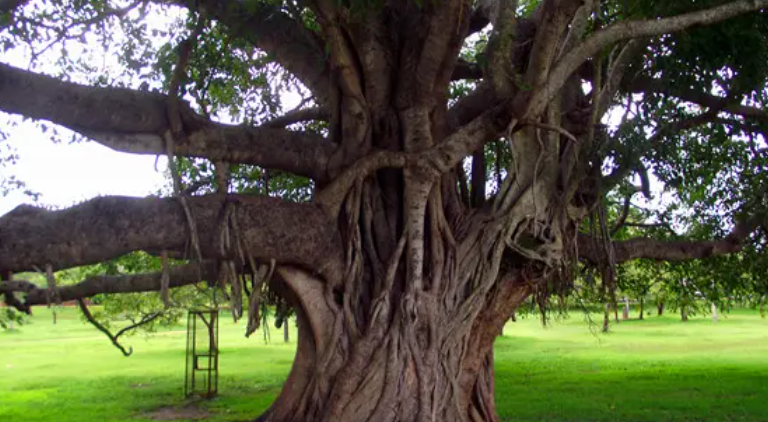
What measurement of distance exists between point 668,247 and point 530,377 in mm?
8035

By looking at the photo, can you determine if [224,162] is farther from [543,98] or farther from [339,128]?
[543,98]

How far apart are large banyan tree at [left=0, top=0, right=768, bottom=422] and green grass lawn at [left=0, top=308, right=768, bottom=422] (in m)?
4.23

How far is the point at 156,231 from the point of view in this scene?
6109 millimetres

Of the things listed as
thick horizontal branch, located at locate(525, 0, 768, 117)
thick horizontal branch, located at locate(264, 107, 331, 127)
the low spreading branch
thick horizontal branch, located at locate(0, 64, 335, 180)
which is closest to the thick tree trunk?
thick horizontal branch, located at locate(0, 64, 335, 180)

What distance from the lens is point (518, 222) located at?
24.8 feet

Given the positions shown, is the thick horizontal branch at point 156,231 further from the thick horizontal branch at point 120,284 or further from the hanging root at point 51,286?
the thick horizontal branch at point 120,284

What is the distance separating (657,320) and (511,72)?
36.3 m

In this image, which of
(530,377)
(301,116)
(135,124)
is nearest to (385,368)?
(135,124)

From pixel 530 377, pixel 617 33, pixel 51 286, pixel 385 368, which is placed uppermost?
pixel 617 33

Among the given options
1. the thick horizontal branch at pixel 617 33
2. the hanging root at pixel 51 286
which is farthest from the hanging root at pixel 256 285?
the thick horizontal branch at pixel 617 33

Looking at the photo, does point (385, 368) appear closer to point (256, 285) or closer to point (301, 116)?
point (256, 285)

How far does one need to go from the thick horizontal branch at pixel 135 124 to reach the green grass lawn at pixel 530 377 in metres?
5.58

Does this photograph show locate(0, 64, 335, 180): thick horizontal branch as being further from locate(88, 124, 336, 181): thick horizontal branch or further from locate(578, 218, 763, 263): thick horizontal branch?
locate(578, 218, 763, 263): thick horizontal branch

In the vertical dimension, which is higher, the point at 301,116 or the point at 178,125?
the point at 301,116
